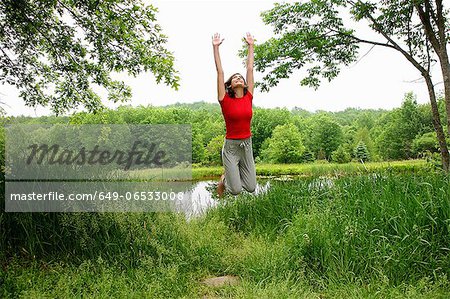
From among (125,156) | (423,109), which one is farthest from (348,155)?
(125,156)

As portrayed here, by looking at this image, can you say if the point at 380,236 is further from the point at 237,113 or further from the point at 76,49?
the point at 76,49

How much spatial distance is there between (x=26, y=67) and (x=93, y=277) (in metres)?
3.41

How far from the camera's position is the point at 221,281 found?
3691mm

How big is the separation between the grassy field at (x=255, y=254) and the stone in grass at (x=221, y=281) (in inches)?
3.5

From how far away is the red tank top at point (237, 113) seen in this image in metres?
4.05

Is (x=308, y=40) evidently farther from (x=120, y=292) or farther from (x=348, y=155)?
(x=348, y=155)

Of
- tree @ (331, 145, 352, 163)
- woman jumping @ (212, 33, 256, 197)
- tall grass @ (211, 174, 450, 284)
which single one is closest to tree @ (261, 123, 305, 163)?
tree @ (331, 145, 352, 163)

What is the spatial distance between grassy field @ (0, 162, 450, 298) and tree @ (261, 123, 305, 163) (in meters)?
28.6

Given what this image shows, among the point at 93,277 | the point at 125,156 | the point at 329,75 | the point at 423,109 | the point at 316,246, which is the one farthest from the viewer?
the point at 423,109

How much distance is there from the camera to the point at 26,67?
18.4 feet

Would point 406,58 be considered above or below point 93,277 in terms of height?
above

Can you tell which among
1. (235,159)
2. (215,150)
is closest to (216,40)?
(235,159)

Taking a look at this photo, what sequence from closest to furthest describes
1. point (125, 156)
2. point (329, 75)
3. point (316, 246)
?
point (316, 246), point (125, 156), point (329, 75)

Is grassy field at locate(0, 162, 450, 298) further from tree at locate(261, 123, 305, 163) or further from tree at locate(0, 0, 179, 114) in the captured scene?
tree at locate(261, 123, 305, 163)
